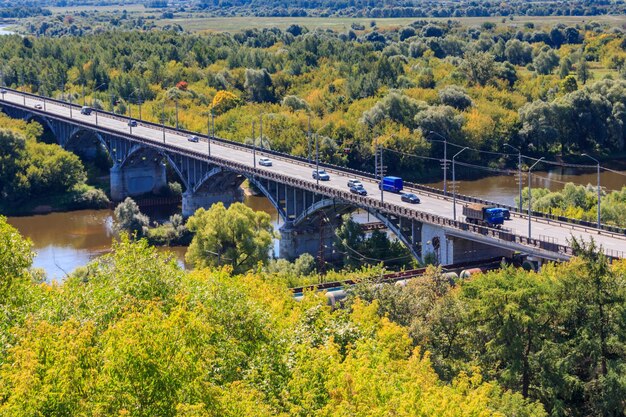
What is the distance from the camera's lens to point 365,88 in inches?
4938

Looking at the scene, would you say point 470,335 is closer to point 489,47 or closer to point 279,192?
point 279,192

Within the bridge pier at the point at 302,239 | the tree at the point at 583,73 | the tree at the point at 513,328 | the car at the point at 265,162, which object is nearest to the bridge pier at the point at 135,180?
the car at the point at 265,162

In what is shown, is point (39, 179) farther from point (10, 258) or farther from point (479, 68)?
point (10, 258)

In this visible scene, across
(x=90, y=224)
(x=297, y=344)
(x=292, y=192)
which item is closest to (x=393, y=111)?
(x=90, y=224)

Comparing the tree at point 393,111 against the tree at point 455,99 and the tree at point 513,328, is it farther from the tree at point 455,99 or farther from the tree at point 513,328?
the tree at point 513,328

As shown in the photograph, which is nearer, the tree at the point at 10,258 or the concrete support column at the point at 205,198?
the tree at the point at 10,258

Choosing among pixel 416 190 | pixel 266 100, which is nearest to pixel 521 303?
pixel 416 190

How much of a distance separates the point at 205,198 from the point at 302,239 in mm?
17179

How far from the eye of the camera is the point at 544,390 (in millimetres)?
36531

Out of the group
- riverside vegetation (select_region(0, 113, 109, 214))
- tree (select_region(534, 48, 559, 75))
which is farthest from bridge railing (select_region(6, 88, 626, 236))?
tree (select_region(534, 48, 559, 75))

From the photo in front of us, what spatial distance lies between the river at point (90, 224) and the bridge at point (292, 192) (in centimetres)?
392

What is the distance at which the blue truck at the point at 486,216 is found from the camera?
190 ft

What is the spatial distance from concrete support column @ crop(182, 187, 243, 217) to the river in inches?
110

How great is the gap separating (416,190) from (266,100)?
62115mm
